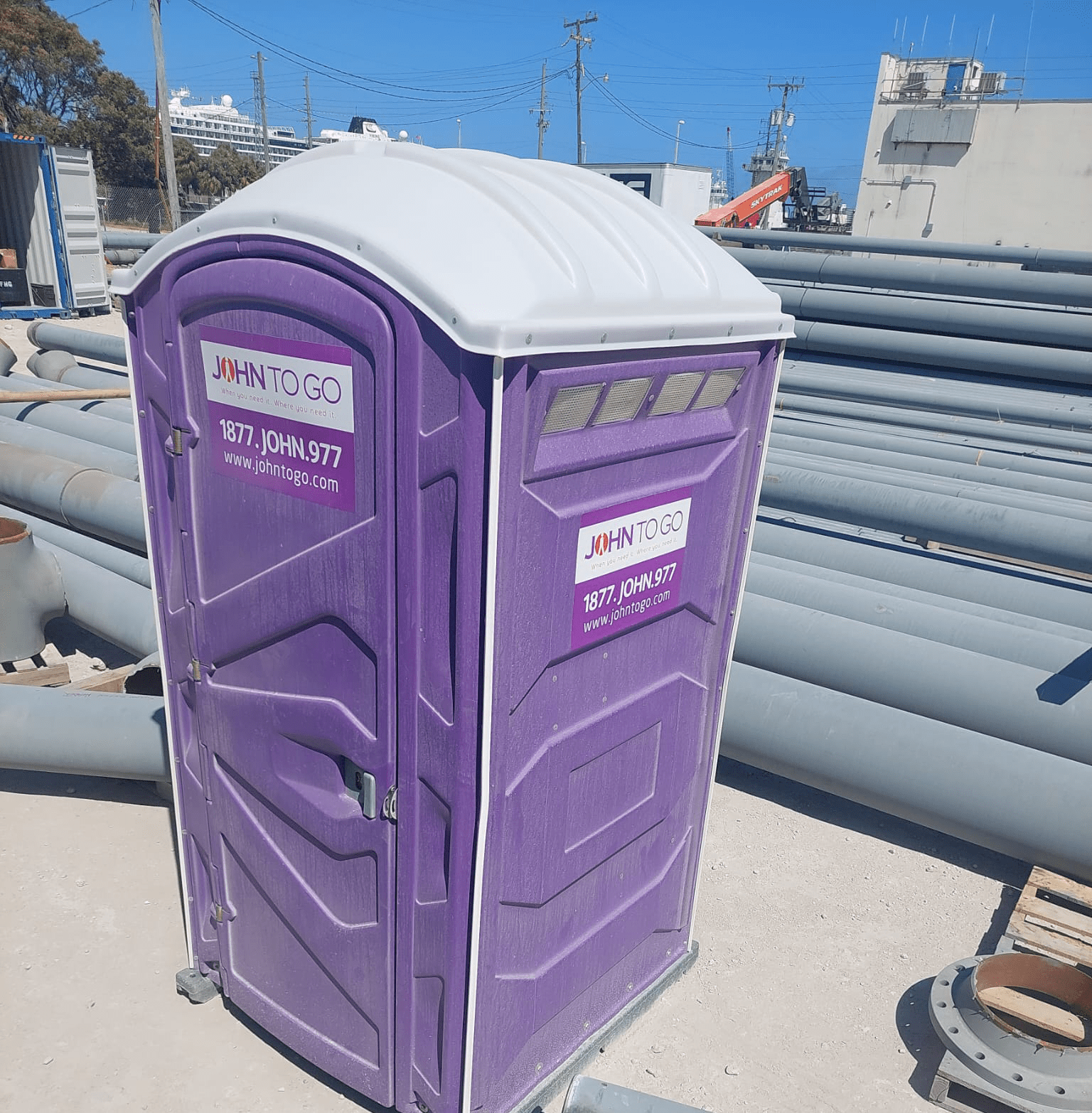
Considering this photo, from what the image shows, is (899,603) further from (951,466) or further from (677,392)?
(677,392)

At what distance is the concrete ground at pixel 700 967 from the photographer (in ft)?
9.21

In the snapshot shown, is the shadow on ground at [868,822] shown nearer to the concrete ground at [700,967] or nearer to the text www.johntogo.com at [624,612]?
the concrete ground at [700,967]

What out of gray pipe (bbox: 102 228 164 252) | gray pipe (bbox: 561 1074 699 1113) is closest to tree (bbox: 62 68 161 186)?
gray pipe (bbox: 102 228 164 252)

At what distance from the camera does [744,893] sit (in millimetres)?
3699

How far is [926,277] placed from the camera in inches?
387

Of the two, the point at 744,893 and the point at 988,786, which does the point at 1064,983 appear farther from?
the point at 744,893

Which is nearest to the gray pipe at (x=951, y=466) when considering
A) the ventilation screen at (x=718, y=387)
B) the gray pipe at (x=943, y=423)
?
the gray pipe at (x=943, y=423)

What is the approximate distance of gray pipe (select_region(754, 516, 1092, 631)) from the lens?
461 centimetres

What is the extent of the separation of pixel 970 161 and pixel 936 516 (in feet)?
100

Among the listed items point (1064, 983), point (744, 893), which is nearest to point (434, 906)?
point (744, 893)

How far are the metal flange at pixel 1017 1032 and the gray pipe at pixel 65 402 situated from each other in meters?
7.17

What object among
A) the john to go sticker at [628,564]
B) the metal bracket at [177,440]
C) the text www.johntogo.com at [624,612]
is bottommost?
the text www.johntogo.com at [624,612]

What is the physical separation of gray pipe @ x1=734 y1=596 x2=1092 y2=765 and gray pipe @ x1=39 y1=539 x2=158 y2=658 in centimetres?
291

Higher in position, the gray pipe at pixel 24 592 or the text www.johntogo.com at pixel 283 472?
the text www.johntogo.com at pixel 283 472
